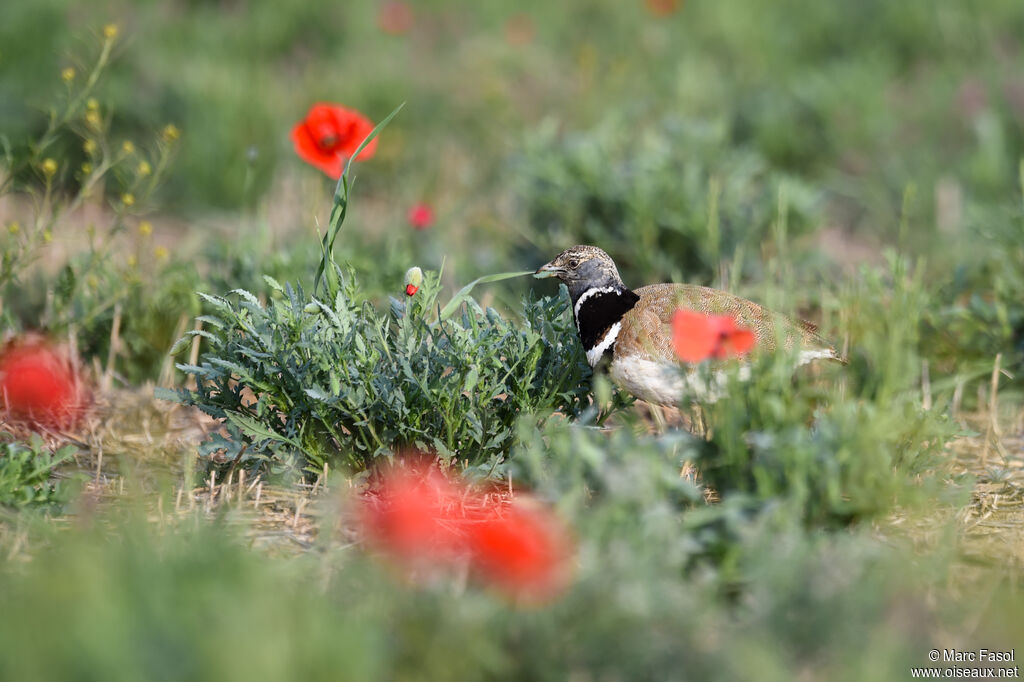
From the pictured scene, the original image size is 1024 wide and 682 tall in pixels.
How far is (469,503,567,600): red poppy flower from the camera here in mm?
2436

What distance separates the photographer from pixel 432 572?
2.68 metres

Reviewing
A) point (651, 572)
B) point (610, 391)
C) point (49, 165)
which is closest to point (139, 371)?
point (49, 165)

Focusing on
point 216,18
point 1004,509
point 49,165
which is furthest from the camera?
point 216,18

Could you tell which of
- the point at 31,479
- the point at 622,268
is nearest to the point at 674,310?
the point at 31,479

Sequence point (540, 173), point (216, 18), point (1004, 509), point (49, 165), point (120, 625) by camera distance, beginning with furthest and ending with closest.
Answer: point (216, 18) < point (540, 173) < point (49, 165) < point (1004, 509) < point (120, 625)

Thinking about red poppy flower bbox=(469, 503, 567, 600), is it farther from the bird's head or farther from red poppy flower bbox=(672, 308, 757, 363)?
the bird's head

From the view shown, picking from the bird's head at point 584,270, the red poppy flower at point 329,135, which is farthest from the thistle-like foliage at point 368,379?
the red poppy flower at point 329,135

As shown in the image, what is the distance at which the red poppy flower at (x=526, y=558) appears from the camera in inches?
95.9

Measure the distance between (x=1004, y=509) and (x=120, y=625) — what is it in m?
2.80

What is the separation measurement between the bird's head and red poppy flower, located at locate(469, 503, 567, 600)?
163 cm

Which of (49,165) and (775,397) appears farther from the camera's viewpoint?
(49,165)

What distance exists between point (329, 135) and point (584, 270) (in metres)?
1.12

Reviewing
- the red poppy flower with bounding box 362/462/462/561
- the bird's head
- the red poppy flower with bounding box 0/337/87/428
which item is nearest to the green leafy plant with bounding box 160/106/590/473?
the red poppy flower with bounding box 362/462/462/561

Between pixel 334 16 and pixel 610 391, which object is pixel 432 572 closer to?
pixel 610 391
